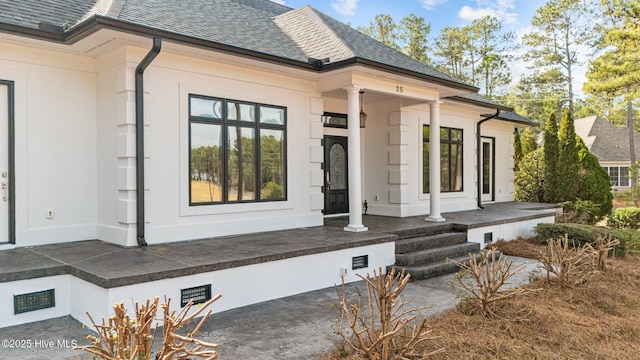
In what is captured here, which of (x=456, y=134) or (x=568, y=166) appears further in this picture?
(x=568, y=166)

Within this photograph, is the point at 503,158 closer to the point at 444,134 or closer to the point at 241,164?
the point at 444,134

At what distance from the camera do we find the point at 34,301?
439 centimetres

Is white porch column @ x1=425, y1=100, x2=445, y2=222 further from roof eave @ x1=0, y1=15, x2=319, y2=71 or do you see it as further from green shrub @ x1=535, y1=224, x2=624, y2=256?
roof eave @ x1=0, y1=15, x2=319, y2=71

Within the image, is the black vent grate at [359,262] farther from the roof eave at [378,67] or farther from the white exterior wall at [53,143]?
the white exterior wall at [53,143]

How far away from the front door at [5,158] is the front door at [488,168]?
11.4 meters

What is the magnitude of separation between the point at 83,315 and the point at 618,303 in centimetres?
596

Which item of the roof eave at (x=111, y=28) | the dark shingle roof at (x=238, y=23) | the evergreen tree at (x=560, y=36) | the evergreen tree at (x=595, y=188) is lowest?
the evergreen tree at (x=595, y=188)

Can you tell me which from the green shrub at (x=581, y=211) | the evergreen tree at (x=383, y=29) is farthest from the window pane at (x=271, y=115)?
the evergreen tree at (x=383, y=29)

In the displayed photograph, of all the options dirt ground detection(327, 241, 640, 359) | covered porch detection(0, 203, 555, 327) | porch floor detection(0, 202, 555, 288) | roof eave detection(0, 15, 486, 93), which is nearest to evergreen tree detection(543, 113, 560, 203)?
porch floor detection(0, 202, 555, 288)

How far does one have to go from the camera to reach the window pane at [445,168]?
35.2ft

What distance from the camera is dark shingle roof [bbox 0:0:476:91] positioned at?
18.7ft

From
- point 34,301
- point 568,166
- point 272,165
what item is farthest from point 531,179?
point 34,301

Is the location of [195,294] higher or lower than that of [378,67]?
lower

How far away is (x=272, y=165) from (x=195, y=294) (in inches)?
122
